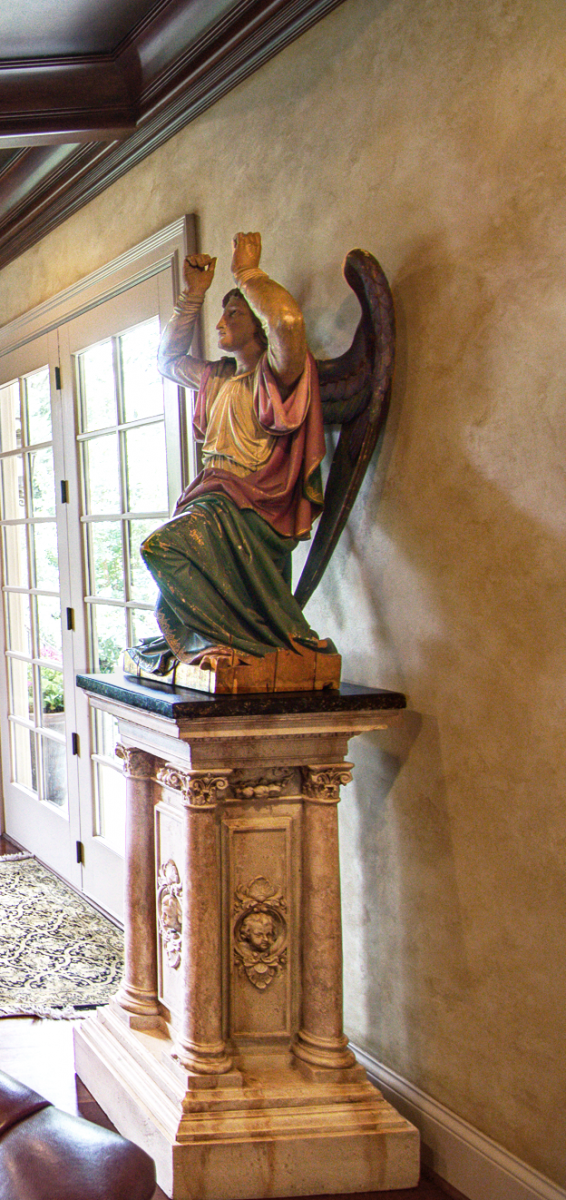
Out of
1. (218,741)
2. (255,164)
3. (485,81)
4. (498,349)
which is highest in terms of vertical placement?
(255,164)

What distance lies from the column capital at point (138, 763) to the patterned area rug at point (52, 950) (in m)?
1.06

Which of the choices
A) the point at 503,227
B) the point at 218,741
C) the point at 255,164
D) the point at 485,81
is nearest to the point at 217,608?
the point at 218,741

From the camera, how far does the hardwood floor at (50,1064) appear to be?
2.32 metres

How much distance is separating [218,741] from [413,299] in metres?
1.07

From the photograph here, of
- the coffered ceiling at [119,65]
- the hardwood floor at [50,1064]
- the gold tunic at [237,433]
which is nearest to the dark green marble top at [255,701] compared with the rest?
the gold tunic at [237,433]

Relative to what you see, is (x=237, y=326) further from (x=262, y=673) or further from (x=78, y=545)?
(x=78, y=545)

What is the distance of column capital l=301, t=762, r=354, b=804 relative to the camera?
2090mm

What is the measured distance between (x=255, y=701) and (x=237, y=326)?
90 cm

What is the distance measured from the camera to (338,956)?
209 cm

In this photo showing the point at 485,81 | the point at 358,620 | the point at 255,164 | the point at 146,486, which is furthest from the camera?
the point at 146,486

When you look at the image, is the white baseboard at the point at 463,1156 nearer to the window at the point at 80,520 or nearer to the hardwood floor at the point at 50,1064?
the hardwood floor at the point at 50,1064

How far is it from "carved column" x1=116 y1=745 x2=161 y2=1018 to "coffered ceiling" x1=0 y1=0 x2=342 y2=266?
6.49ft

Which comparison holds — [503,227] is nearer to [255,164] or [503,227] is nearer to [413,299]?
[413,299]

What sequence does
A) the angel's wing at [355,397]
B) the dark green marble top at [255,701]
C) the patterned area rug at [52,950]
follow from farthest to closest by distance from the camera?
the patterned area rug at [52,950] → the angel's wing at [355,397] → the dark green marble top at [255,701]
